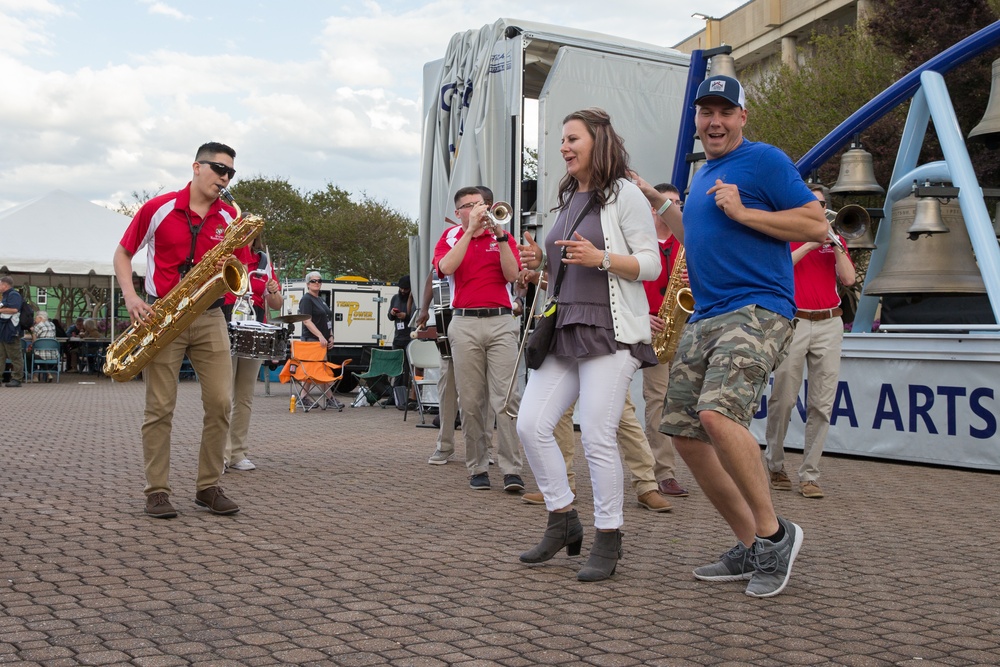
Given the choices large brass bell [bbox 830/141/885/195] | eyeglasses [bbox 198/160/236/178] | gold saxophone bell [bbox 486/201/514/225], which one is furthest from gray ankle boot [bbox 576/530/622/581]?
large brass bell [bbox 830/141/885/195]

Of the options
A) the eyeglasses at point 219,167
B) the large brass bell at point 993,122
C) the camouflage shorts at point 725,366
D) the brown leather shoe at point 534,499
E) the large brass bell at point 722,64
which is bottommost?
the brown leather shoe at point 534,499

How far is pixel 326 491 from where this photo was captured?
25.0 feet

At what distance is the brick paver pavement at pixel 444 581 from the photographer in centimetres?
375

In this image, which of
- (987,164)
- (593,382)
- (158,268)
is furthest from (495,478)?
(987,164)

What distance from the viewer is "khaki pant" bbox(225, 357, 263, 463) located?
29.2 feet

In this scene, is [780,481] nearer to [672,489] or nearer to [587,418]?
[672,489]

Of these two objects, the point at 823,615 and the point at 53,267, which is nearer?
the point at 823,615

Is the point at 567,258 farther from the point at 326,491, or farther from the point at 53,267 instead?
the point at 53,267

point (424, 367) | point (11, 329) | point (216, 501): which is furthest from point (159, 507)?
point (11, 329)

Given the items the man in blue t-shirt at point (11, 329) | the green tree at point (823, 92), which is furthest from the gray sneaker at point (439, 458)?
the green tree at point (823, 92)

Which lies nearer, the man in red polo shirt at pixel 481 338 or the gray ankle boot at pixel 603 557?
the gray ankle boot at pixel 603 557

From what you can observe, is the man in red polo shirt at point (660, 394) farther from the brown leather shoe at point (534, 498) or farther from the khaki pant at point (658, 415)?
the brown leather shoe at point (534, 498)

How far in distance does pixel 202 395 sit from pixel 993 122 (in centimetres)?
693

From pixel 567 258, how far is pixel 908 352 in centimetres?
563
